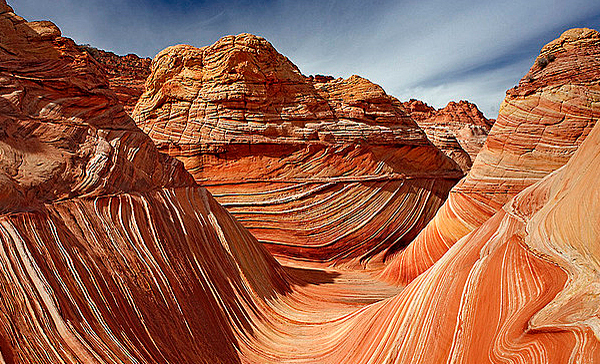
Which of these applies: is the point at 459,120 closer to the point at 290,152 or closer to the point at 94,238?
the point at 290,152

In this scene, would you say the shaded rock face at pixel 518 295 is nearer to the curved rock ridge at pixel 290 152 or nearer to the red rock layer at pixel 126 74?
the curved rock ridge at pixel 290 152

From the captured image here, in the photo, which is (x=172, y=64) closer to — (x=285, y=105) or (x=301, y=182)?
(x=285, y=105)

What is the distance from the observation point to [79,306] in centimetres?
204

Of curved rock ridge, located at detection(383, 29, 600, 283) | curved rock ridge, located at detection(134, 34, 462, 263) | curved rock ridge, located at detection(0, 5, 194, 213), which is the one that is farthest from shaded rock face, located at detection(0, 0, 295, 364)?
curved rock ridge, located at detection(134, 34, 462, 263)

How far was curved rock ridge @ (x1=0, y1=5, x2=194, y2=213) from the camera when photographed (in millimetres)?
2380

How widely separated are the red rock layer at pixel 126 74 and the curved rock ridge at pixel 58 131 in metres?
11.5

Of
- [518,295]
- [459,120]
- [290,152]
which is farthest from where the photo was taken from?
[459,120]

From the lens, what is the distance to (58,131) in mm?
2871

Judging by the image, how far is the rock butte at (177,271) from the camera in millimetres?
1698

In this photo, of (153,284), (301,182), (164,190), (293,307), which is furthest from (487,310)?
(301,182)

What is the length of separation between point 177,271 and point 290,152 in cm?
486

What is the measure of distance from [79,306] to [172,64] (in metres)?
7.33

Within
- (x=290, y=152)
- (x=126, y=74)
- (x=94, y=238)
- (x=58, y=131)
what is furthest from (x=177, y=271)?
(x=126, y=74)

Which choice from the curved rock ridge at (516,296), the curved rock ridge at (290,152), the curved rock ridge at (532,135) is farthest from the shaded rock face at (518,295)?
the curved rock ridge at (290,152)
